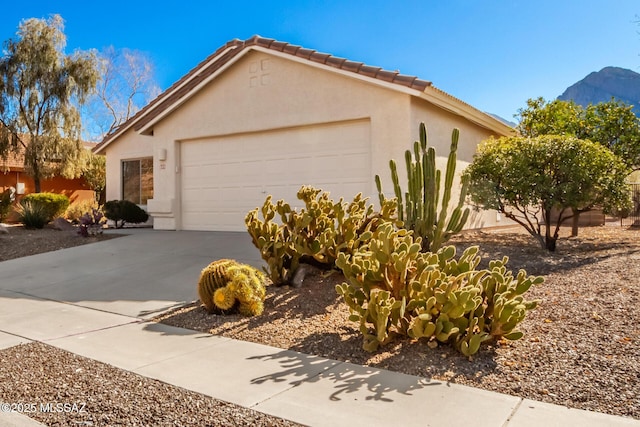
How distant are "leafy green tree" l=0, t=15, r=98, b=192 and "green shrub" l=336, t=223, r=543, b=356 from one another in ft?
70.6

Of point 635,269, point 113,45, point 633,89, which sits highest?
point 633,89

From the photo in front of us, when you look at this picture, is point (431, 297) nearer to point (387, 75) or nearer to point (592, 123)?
point (387, 75)

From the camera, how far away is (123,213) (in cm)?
1686

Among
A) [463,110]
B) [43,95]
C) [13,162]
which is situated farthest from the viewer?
[13,162]

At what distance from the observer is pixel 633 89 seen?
114625 millimetres

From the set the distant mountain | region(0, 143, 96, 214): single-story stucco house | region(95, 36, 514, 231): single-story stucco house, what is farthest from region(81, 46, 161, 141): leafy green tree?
the distant mountain

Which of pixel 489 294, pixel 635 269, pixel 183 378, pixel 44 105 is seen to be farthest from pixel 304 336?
pixel 44 105

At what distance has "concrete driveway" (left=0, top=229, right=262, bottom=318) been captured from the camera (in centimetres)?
730

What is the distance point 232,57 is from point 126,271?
22.4 feet

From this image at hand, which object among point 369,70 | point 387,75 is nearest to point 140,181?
point 369,70

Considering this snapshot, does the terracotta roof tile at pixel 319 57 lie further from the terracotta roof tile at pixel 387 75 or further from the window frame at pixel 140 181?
the window frame at pixel 140 181

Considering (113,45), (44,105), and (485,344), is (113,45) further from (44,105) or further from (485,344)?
(485,344)

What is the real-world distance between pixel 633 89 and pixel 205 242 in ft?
426

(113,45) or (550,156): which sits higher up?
(113,45)
